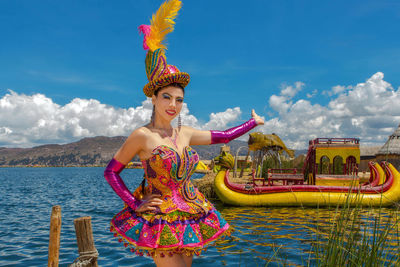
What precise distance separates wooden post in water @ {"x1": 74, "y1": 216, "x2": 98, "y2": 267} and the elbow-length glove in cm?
40

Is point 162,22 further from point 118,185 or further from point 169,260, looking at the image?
point 169,260

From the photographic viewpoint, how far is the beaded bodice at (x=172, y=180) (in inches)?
115

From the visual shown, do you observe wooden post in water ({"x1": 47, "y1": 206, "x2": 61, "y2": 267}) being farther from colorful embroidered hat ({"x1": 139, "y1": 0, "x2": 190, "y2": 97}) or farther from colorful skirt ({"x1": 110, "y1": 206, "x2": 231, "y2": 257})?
colorful embroidered hat ({"x1": 139, "y1": 0, "x2": 190, "y2": 97})

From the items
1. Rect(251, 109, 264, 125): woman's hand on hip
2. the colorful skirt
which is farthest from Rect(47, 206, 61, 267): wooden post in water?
Rect(251, 109, 264, 125): woman's hand on hip

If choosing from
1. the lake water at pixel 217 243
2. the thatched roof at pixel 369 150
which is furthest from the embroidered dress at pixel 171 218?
the thatched roof at pixel 369 150

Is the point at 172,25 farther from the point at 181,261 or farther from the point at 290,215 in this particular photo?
the point at 290,215

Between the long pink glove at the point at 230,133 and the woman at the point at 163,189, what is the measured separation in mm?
355

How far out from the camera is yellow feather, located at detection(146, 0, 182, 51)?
334 centimetres

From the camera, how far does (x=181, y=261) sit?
2801 mm

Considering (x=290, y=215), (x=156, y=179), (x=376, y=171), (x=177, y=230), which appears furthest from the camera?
(x=376, y=171)

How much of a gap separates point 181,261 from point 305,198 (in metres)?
11.4

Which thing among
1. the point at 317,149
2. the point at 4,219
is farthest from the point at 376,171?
the point at 4,219

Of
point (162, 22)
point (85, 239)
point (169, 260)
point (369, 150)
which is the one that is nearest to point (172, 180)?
point (169, 260)

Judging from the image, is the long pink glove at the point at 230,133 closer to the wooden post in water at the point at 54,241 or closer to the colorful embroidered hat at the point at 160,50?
the colorful embroidered hat at the point at 160,50
